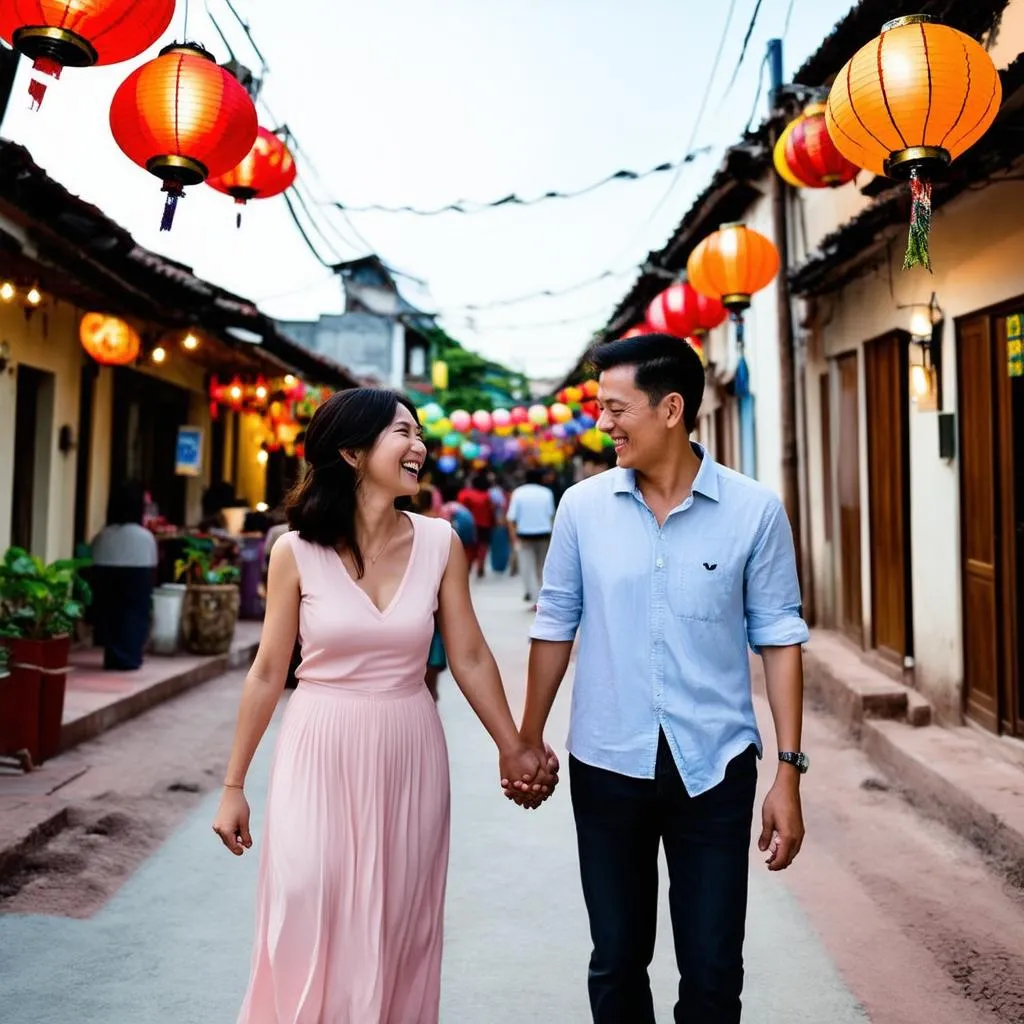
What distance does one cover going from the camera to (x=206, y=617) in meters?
10.8

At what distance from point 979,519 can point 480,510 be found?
1496 centimetres

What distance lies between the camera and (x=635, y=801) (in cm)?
278

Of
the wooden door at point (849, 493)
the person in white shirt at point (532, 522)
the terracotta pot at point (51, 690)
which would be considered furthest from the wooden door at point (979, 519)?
the person in white shirt at point (532, 522)

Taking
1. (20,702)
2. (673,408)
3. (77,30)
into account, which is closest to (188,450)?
(20,702)

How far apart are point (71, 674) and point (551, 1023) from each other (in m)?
6.95

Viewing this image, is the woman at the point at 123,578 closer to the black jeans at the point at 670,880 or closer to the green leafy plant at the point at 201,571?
the green leafy plant at the point at 201,571

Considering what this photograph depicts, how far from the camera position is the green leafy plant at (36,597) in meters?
6.52

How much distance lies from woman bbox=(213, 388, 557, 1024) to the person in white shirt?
471 inches

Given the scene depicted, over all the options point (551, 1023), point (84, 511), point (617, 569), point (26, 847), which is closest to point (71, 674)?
point (84, 511)

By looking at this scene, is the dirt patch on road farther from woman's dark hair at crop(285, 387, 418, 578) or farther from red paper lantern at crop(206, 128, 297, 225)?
red paper lantern at crop(206, 128, 297, 225)

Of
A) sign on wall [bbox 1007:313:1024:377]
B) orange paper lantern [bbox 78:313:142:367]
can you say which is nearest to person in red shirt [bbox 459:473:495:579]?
orange paper lantern [bbox 78:313:142:367]

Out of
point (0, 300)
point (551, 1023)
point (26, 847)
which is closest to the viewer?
point (551, 1023)

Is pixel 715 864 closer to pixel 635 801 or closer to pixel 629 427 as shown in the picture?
pixel 635 801

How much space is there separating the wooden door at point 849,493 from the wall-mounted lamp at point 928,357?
2.20 m
